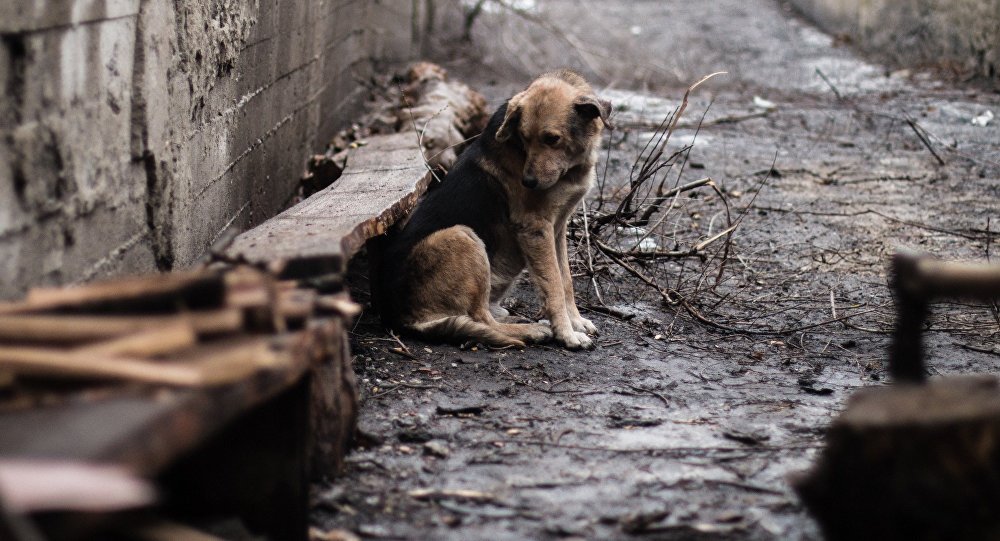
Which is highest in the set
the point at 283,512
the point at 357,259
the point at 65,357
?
the point at 65,357

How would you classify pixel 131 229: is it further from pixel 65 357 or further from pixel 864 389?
pixel 864 389

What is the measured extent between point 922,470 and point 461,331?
10.5 feet

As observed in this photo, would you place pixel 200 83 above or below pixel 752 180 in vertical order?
above

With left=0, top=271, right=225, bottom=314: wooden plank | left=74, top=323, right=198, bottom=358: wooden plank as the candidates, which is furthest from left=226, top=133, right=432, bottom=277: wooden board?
left=74, top=323, right=198, bottom=358: wooden plank

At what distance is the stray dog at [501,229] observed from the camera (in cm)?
530

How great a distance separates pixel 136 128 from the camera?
3.83 metres

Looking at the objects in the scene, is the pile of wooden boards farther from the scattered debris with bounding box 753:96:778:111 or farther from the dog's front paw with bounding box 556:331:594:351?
the scattered debris with bounding box 753:96:778:111

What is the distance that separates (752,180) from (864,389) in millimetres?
4458

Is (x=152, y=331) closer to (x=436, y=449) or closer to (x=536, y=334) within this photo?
(x=436, y=449)

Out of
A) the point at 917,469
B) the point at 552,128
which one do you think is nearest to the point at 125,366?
the point at 917,469

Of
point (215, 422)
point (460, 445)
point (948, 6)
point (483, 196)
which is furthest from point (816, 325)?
point (948, 6)

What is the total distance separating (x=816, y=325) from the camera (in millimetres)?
5617

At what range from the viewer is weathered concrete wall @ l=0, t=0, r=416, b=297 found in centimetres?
283

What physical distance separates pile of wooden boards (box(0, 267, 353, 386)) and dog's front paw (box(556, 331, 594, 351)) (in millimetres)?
2934
